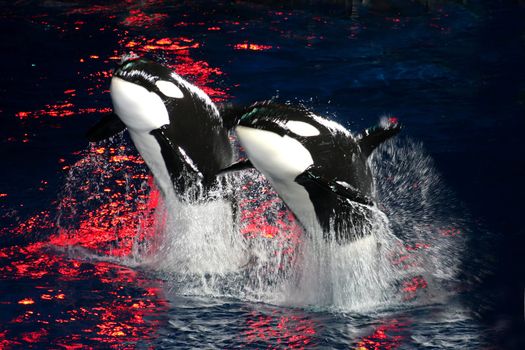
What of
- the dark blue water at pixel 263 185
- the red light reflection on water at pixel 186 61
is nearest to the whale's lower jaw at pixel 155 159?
the dark blue water at pixel 263 185

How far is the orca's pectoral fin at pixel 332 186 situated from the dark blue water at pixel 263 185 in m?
0.61

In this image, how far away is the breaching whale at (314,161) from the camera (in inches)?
221

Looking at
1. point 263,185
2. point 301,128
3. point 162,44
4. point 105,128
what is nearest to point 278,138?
point 301,128

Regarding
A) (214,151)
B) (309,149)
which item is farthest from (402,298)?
(214,151)

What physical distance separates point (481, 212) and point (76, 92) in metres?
6.35

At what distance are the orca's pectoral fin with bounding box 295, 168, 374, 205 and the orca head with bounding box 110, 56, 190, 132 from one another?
1.36 meters

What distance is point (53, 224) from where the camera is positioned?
747 centimetres

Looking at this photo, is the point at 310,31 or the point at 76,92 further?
the point at 310,31

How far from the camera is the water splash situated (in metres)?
6.00

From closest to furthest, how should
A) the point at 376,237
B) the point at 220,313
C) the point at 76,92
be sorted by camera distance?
the point at 220,313, the point at 376,237, the point at 76,92

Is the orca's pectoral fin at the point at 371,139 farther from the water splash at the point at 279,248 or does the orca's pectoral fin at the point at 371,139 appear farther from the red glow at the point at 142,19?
the red glow at the point at 142,19

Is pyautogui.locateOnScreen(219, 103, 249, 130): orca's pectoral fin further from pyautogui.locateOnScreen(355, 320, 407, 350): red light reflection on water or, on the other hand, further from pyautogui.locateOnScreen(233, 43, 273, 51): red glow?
pyautogui.locateOnScreen(233, 43, 273, 51): red glow

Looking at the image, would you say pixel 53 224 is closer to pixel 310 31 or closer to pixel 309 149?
pixel 309 149

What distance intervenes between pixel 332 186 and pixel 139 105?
1.76 metres
